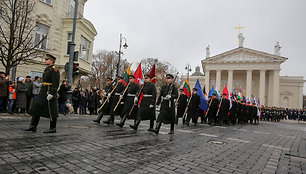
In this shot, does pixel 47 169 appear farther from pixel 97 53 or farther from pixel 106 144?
pixel 97 53

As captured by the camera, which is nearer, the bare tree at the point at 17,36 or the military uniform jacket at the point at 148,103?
the military uniform jacket at the point at 148,103

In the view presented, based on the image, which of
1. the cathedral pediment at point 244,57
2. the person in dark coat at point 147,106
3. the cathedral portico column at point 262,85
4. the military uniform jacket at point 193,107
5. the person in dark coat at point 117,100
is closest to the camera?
the person in dark coat at point 147,106

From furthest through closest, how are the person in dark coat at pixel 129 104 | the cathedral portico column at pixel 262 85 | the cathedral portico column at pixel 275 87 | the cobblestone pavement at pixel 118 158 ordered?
the cathedral portico column at pixel 262 85 < the cathedral portico column at pixel 275 87 < the person in dark coat at pixel 129 104 < the cobblestone pavement at pixel 118 158

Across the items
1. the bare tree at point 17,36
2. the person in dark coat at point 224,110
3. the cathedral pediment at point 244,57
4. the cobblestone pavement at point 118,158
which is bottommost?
the cobblestone pavement at point 118,158

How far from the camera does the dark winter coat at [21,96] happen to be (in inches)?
399

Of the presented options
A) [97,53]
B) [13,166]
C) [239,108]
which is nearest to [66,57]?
[239,108]

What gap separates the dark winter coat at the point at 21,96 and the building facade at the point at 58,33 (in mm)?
7388

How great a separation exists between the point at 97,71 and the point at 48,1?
27.1 meters

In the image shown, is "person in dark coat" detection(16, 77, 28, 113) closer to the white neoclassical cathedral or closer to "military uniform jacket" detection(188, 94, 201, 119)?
"military uniform jacket" detection(188, 94, 201, 119)

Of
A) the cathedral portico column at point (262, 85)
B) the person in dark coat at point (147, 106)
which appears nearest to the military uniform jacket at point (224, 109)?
the person in dark coat at point (147, 106)

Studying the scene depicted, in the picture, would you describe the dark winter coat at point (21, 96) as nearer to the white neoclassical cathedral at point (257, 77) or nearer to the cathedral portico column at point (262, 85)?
the white neoclassical cathedral at point (257, 77)

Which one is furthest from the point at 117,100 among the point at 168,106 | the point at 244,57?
the point at 244,57

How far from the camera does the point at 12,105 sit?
1018 cm

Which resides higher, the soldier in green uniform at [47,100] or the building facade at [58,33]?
the building facade at [58,33]
